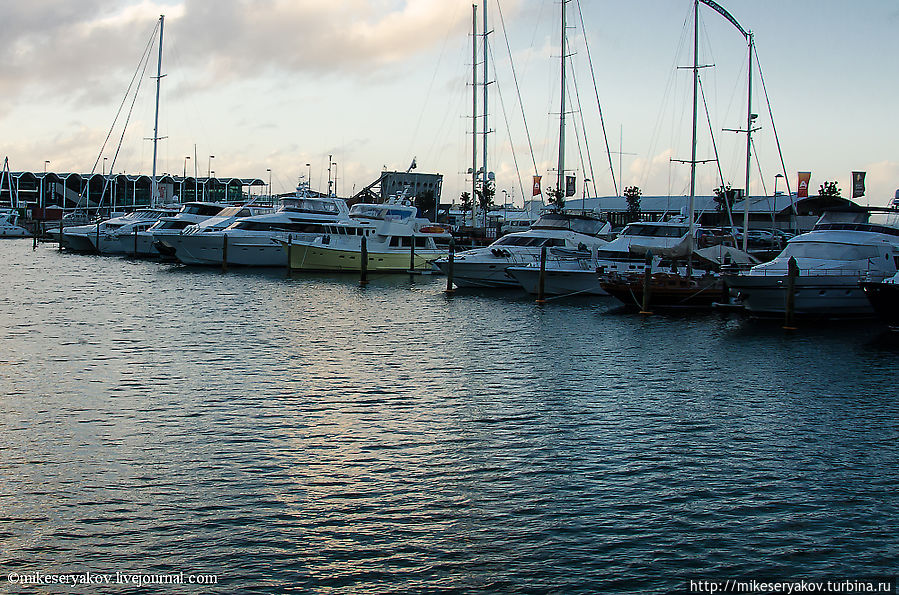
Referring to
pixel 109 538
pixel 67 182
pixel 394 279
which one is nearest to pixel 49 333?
pixel 109 538

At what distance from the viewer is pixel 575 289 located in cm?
4594

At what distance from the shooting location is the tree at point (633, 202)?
106688mm

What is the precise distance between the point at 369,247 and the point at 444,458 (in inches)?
1685

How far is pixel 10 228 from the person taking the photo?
12950 centimetres

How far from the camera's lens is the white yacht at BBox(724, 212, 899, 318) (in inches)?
1412

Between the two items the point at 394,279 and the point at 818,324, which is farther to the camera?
the point at 394,279

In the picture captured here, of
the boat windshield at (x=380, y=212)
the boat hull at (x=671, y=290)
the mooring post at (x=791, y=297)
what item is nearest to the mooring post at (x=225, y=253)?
the boat windshield at (x=380, y=212)

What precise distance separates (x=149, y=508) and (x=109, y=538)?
46.0 inches

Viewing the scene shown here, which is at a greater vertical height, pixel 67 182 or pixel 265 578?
pixel 67 182

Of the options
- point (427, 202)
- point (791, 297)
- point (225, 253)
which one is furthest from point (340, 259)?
point (427, 202)

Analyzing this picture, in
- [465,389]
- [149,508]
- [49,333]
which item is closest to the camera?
[149,508]

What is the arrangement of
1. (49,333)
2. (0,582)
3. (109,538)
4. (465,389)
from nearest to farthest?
1. (0,582)
2. (109,538)
3. (465,389)
4. (49,333)

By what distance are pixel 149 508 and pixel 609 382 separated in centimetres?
1334

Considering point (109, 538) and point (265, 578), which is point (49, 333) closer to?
point (109, 538)
